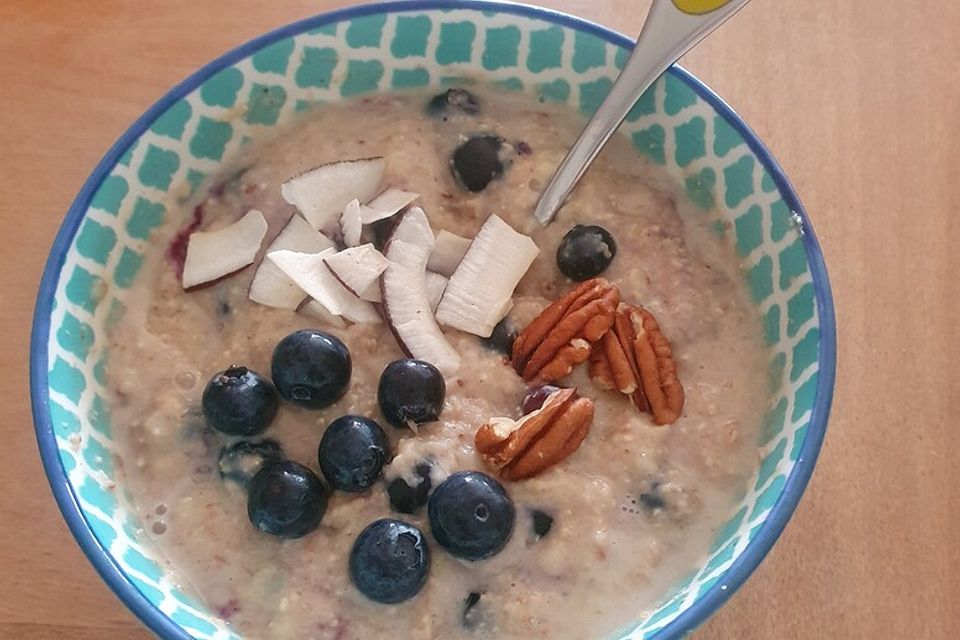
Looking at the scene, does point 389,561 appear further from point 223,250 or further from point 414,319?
point 223,250

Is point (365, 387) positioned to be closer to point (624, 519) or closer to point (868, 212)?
point (624, 519)

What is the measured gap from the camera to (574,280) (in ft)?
3.25

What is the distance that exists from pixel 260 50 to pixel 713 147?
46 centimetres

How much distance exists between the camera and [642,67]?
37.9 inches

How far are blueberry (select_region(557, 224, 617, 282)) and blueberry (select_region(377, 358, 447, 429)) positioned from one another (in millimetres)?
181

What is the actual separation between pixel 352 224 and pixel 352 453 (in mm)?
248

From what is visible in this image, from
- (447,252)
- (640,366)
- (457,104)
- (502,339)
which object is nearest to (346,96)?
(457,104)

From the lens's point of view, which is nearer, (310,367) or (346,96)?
(310,367)

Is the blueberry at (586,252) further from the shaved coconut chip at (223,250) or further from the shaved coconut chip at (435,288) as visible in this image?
the shaved coconut chip at (223,250)

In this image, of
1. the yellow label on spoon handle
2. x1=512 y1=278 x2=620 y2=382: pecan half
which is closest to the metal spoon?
the yellow label on spoon handle

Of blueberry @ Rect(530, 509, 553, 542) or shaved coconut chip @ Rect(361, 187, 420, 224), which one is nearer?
blueberry @ Rect(530, 509, 553, 542)

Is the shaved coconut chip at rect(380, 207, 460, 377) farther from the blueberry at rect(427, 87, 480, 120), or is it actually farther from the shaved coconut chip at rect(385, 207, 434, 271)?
the blueberry at rect(427, 87, 480, 120)

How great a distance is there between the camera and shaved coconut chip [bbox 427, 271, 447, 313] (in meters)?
0.98

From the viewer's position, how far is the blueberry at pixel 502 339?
970mm
